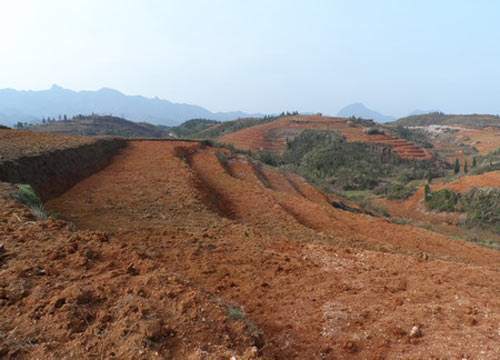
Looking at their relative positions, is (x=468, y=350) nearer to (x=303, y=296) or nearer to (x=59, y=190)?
(x=303, y=296)

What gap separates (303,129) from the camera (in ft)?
240

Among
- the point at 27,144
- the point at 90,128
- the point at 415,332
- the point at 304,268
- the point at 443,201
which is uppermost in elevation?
the point at 90,128

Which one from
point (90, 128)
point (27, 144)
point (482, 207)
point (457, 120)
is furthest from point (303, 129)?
point (457, 120)

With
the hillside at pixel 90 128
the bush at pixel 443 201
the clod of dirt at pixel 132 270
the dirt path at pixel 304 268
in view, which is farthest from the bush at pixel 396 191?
the hillside at pixel 90 128

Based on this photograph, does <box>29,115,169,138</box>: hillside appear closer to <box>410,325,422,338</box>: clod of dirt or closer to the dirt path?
the dirt path

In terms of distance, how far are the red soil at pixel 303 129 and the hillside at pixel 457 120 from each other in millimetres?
56086

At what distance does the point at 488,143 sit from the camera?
253ft

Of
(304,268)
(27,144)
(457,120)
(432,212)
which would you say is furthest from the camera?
(457,120)

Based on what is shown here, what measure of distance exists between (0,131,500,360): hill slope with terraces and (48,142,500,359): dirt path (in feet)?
0.08

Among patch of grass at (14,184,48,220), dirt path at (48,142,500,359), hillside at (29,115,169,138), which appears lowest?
dirt path at (48,142,500,359)

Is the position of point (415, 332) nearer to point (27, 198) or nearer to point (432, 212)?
point (27, 198)

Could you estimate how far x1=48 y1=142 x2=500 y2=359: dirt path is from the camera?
4.26 metres

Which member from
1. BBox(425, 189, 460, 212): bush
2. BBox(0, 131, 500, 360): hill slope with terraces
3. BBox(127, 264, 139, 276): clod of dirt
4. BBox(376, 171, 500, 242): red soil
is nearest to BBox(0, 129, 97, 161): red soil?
BBox(0, 131, 500, 360): hill slope with terraces

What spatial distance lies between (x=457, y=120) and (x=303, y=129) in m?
75.9
